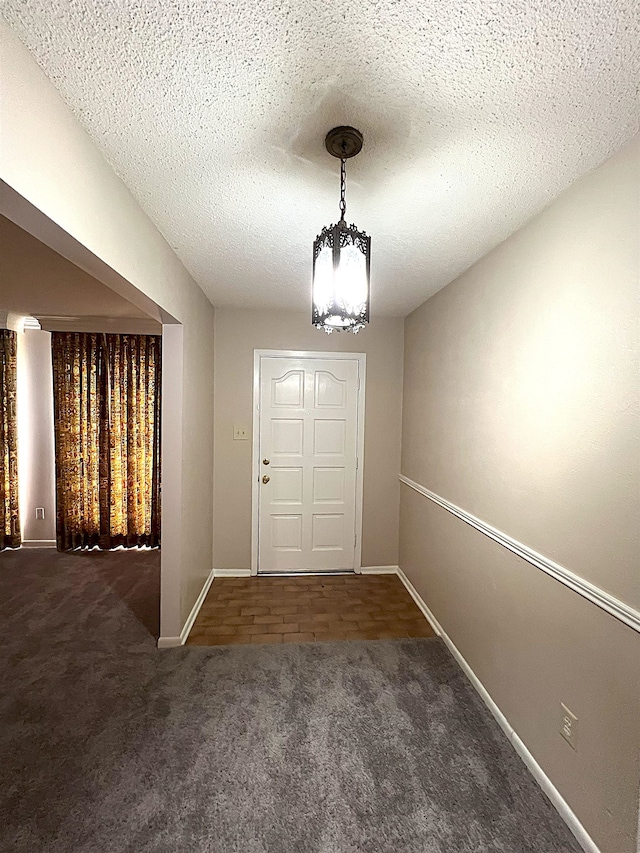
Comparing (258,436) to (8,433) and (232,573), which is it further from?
(8,433)

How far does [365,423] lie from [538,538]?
224cm

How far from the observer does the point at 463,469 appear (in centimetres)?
252

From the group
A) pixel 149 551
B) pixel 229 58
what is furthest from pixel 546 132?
pixel 149 551

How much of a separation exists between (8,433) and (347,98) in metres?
4.57

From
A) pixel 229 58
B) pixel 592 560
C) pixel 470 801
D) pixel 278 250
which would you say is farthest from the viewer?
pixel 278 250

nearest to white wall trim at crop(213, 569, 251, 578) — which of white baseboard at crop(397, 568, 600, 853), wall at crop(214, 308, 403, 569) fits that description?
wall at crop(214, 308, 403, 569)

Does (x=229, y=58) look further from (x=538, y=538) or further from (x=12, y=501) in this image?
(x=12, y=501)

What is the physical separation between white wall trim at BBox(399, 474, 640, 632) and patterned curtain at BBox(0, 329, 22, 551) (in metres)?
4.35

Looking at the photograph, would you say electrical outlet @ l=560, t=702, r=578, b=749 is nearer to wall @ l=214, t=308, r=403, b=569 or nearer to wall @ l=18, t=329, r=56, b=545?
wall @ l=214, t=308, r=403, b=569

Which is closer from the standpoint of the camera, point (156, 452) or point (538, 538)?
point (538, 538)

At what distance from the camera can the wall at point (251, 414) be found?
147 inches

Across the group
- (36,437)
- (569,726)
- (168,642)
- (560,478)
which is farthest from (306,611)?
(36,437)

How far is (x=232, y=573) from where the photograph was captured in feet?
12.5

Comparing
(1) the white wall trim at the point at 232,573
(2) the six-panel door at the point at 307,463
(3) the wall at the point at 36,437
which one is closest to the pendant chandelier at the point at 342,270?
(2) the six-panel door at the point at 307,463
